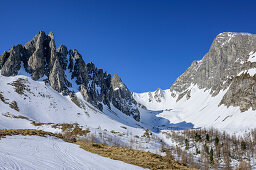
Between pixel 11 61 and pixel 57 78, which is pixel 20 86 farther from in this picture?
pixel 57 78

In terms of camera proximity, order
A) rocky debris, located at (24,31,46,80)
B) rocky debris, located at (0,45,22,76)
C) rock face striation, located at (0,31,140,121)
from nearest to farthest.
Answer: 1. rocky debris, located at (0,45,22,76)
2. rock face striation, located at (0,31,140,121)
3. rocky debris, located at (24,31,46,80)

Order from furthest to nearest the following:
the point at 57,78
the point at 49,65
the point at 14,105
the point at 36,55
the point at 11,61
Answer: the point at 49,65 < the point at 57,78 < the point at 36,55 < the point at 11,61 < the point at 14,105

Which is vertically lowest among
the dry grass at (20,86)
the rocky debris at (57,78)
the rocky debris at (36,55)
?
the dry grass at (20,86)

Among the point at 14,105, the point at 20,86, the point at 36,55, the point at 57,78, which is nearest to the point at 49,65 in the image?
the point at 36,55

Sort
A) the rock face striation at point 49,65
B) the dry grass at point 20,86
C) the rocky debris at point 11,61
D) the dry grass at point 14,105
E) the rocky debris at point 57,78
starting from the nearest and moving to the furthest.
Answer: the dry grass at point 14,105
the dry grass at point 20,86
the rocky debris at point 11,61
the rock face striation at point 49,65
the rocky debris at point 57,78

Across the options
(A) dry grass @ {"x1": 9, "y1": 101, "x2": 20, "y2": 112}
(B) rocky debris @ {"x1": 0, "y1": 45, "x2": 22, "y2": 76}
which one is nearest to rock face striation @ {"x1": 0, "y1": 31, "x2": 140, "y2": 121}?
(B) rocky debris @ {"x1": 0, "y1": 45, "x2": 22, "y2": 76}

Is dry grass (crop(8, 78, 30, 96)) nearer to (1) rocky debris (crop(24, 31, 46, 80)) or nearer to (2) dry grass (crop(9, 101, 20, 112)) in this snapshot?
(1) rocky debris (crop(24, 31, 46, 80))

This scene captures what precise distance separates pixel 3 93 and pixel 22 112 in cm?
1734

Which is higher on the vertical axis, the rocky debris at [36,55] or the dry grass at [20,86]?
the rocky debris at [36,55]

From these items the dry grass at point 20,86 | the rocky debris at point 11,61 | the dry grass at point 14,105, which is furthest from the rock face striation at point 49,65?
the dry grass at point 14,105

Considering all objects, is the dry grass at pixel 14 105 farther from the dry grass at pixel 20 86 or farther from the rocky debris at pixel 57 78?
the rocky debris at pixel 57 78

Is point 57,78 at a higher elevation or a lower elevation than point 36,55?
lower

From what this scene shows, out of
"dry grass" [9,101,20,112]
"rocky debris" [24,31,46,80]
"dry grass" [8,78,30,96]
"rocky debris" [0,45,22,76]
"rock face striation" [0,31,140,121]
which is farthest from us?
"rocky debris" [24,31,46,80]

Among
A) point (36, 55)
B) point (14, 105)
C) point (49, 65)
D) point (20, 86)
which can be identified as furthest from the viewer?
point (49, 65)
